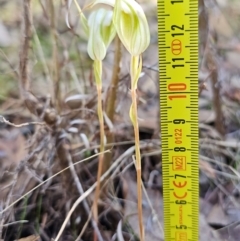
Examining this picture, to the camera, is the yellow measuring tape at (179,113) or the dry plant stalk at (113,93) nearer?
the yellow measuring tape at (179,113)

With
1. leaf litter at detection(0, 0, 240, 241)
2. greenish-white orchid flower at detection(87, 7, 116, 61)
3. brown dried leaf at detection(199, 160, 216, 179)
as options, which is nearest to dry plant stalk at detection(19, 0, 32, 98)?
leaf litter at detection(0, 0, 240, 241)

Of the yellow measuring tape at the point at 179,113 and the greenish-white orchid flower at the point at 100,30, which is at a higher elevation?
the greenish-white orchid flower at the point at 100,30

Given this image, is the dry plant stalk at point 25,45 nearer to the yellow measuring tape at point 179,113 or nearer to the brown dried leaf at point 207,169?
the yellow measuring tape at point 179,113

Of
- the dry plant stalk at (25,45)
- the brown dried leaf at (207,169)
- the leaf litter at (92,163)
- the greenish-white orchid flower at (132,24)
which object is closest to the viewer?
the greenish-white orchid flower at (132,24)

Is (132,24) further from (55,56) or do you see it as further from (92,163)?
(92,163)

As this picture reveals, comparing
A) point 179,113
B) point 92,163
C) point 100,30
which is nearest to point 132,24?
point 100,30

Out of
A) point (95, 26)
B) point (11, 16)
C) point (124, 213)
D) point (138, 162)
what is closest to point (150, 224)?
point (124, 213)

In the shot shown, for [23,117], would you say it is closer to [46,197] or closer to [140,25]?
[46,197]

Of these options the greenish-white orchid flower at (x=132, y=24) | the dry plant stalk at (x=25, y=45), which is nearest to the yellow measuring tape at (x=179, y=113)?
the greenish-white orchid flower at (x=132, y=24)
